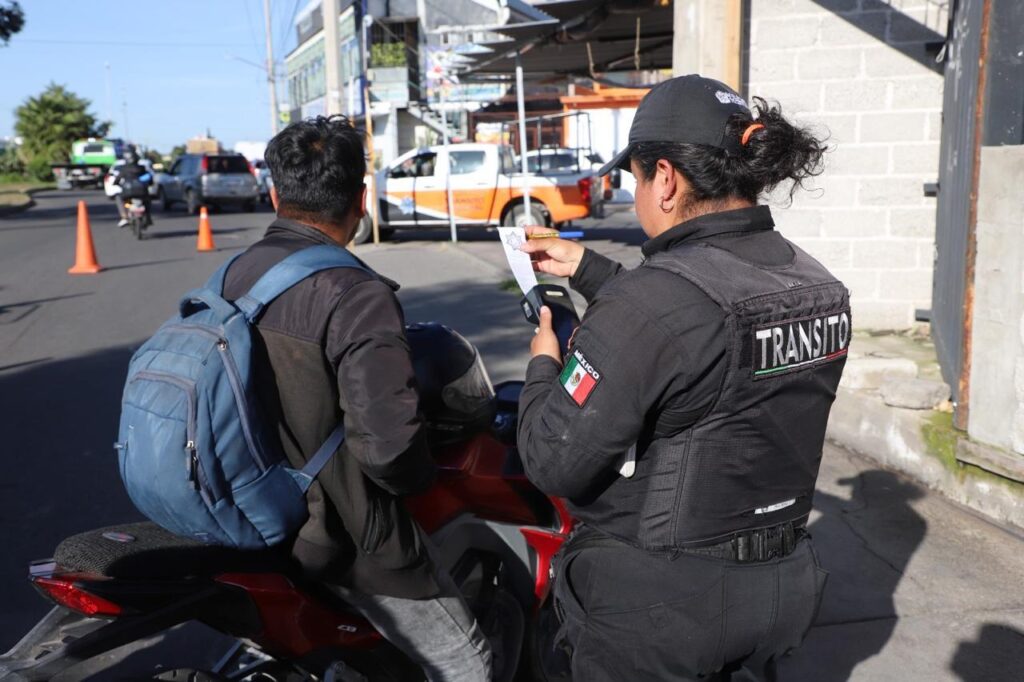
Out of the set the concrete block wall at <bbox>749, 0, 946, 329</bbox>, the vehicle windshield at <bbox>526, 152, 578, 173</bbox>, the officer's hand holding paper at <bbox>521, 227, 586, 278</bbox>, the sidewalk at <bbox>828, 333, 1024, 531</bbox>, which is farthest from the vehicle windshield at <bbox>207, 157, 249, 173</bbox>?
the officer's hand holding paper at <bbox>521, 227, 586, 278</bbox>

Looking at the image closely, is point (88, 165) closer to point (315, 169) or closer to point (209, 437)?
point (315, 169)

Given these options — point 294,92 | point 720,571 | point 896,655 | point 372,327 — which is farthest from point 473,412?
point 294,92

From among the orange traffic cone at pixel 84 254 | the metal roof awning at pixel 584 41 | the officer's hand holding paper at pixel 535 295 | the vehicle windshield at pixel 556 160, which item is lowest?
the orange traffic cone at pixel 84 254

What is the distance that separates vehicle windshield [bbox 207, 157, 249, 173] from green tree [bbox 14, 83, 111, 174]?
38.8 meters

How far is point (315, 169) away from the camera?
2412mm

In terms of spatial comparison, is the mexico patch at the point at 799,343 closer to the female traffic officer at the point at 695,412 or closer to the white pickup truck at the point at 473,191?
the female traffic officer at the point at 695,412

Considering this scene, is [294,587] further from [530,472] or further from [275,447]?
[530,472]

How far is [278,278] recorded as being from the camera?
225 centimetres

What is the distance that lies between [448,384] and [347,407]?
0.48 m

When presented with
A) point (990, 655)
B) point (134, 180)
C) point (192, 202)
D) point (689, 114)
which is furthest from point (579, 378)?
point (192, 202)

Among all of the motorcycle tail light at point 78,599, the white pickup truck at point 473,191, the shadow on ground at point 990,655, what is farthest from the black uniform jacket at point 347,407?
the white pickup truck at point 473,191

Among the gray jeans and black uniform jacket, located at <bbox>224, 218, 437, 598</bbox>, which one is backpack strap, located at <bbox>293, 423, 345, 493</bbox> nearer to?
black uniform jacket, located at <bbox>224, 218, 437, 598</bbox>

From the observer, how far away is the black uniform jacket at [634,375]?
1752mm

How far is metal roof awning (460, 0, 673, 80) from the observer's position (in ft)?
38.9
